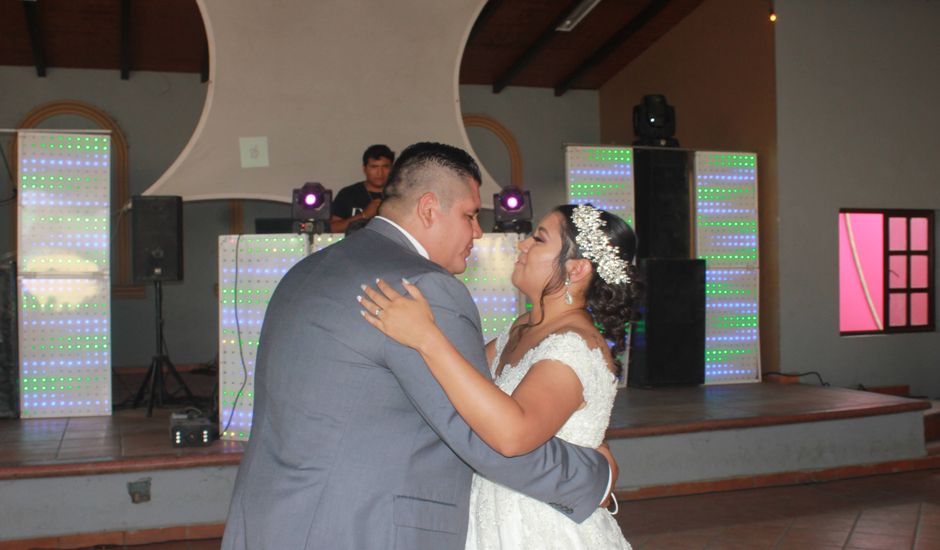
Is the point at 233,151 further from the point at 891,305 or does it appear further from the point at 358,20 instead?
the point at 891,305

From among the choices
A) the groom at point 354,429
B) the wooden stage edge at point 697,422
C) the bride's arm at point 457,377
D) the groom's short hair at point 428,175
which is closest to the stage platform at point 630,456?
the wooden stage edge at point 697,422

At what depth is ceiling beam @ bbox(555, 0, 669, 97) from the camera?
9.89 metres

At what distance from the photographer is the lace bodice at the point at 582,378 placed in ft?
6.75

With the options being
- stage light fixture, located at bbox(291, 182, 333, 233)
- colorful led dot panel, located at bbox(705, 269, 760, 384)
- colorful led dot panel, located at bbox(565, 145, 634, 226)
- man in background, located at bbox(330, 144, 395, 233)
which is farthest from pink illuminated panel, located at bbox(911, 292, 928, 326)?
stage light fixture, located at bbox(291, 182, 333, 233)

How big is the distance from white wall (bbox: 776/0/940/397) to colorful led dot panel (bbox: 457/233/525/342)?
12.5ft

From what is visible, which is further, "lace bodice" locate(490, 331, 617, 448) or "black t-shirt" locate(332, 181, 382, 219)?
"black t-shirt" locate(332, 181, 382, 219)

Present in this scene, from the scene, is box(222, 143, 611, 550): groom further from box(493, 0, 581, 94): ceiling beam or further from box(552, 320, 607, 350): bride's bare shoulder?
box(493, 0, 581, 94): ceiling beam

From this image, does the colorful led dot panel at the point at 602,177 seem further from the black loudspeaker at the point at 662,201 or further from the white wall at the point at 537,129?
the white wall at the point at 537,129

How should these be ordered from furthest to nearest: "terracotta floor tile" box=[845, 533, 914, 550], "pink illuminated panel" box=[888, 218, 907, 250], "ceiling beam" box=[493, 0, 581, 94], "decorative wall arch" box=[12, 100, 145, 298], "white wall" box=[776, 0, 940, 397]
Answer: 1. "decorative wall arch" box=[12, 100, 145, 298]
2. "ceiling beam" box=[493, 0, 581, 94]
3. "pink illuminated panel" box=[888, 218, 907, 250]
4. "white wall" box=[776, 0, 940, 397]
5. "terracotta floor tile" box=[845, 533, 914, 550]

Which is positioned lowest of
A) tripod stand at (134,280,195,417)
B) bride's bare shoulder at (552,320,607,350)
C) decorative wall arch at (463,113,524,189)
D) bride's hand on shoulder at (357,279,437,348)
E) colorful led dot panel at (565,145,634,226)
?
tripod stand at (134,280,195,417)

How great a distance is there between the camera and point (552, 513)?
2227 millimetres

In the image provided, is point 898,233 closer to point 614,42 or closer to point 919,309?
point 919,309

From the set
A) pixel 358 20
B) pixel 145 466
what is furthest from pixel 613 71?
pixel 145 466

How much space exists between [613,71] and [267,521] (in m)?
11.0
